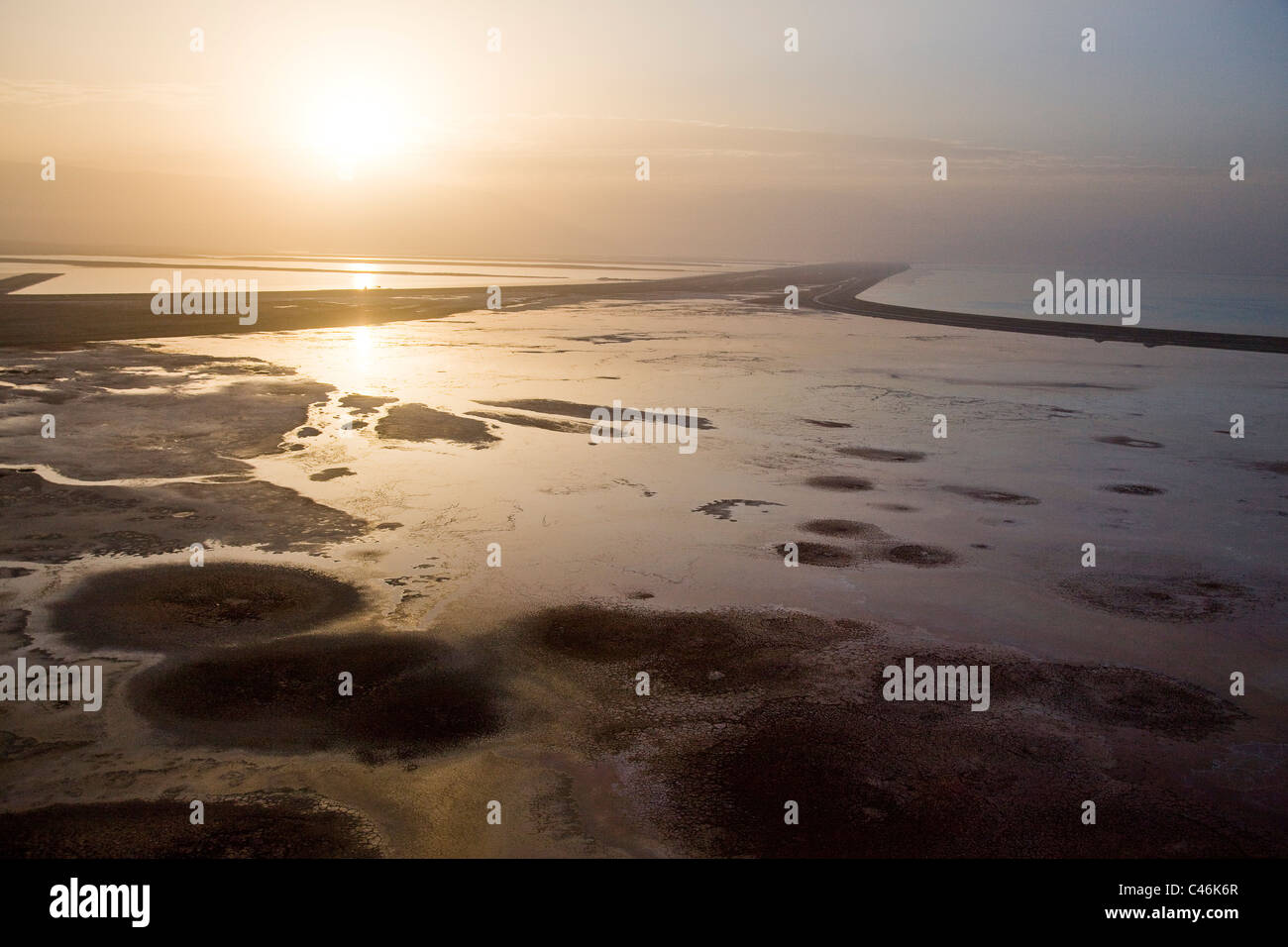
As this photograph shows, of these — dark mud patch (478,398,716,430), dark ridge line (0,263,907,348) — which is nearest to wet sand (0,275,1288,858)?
dark mud patch (478,398,716,430)

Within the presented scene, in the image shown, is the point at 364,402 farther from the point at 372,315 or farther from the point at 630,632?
the point at 372,315

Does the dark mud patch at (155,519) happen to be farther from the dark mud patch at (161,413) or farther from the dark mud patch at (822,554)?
the dark mud patch at (822,554)

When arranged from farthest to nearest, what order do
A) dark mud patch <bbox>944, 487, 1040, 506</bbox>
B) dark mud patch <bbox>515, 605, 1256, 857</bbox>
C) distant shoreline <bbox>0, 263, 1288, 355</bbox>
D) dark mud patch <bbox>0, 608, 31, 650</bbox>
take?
distant shoreline <bbox>0, 263, 1288, 355</bbox>, dark mud patch <bbox>944, 487, 1040, 506</bbox>, dark mud patch <bbox>0, 608, 31, 650</bbox>, dark mud patch <bbox>515, 605, 1256, 857</bbox>

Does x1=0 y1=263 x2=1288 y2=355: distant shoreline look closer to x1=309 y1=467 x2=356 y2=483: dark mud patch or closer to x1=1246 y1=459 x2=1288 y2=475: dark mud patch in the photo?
x1=309 y1=467 x2=356 y2=483: dark mud patch

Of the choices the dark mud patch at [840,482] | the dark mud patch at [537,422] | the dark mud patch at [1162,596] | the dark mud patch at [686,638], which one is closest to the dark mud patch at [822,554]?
the dark mud patch at [686,638]
